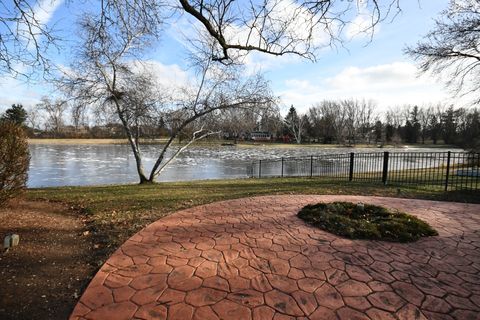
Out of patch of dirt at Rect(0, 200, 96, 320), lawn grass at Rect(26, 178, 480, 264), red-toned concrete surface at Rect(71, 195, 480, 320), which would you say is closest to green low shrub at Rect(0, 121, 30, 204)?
patch of dirt at Rect(0, 200, 96, 320)

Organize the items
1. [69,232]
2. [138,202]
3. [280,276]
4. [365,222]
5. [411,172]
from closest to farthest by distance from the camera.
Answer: [280,276]
[69,232]
[365,222]
[138,202]
[411,172]

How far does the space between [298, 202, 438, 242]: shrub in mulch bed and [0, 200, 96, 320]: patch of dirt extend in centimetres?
351

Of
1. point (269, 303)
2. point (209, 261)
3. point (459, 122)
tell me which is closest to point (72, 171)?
point (209, 261)

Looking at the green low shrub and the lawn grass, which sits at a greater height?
the green low shrub

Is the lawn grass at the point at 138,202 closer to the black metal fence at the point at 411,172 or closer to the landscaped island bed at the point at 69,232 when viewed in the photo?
the landscaped island bed at the point at 69,232

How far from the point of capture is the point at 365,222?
463cm

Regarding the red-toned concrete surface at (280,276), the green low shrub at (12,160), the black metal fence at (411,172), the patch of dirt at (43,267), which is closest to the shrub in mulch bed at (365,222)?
the red-toned concrete surface at (280,276)

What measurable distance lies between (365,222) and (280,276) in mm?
2253

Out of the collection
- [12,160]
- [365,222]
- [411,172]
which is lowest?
[411,172]

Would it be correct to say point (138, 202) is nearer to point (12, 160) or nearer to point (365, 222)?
point (12, 160)

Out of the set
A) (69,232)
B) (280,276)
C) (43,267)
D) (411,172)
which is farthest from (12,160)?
(411,172)

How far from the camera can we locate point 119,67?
35.6 ft

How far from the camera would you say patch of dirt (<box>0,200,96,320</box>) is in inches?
102

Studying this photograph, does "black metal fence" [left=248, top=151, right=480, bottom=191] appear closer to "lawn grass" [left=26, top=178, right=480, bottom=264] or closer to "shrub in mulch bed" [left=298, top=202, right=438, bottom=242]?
"lawn grass" [left=26, top=178, right=480, bottom=264]
